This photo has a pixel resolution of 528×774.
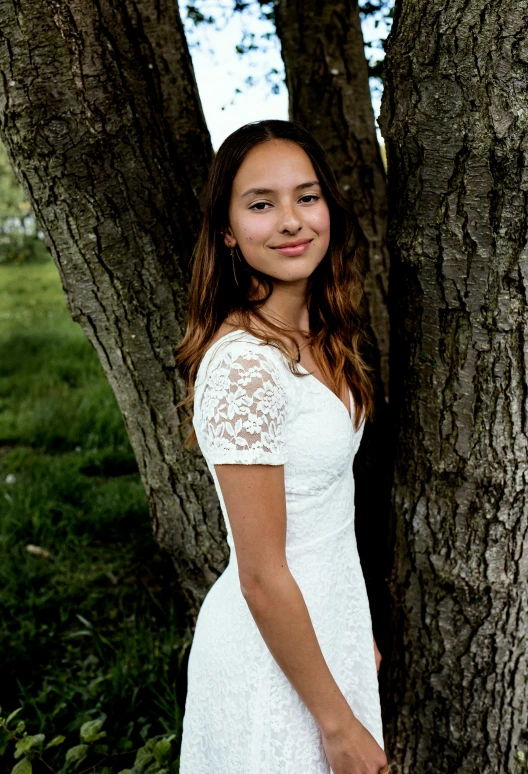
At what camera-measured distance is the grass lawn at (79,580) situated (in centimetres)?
271

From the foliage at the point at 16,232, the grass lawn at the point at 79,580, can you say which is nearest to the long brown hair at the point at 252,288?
the grass lawn at the point at 79,580

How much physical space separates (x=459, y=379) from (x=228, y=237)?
0.72m

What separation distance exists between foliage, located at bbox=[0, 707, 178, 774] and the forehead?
5.67ft

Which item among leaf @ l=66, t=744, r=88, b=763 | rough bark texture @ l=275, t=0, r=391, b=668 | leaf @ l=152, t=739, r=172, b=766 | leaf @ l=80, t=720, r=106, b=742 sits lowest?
leaf @ l=152, t=739, r=172, b=766

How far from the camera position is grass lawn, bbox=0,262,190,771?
8.90 ft

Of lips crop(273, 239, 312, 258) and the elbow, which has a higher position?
lips crop(273, 239, 312, 258)

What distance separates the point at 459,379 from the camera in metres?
1.78

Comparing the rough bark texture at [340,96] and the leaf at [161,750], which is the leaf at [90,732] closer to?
the leaf at [161,750]

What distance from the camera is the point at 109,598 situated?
335cm

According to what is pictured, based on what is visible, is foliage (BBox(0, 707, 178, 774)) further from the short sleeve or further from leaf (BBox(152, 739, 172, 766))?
the short sleeve

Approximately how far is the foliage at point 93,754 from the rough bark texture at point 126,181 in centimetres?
65

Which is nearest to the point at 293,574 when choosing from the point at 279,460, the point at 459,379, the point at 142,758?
the point at 279,460

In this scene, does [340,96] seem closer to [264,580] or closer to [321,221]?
[321,221]

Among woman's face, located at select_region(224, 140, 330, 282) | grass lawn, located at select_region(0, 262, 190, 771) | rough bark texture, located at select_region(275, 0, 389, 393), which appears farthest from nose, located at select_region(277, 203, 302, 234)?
grass lawn, located at select_region(0, 262, 190, 771)
